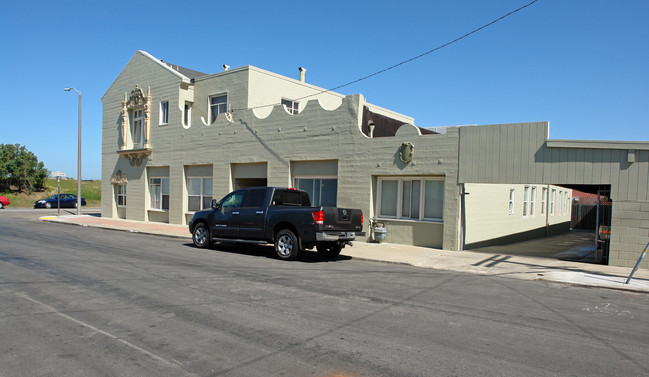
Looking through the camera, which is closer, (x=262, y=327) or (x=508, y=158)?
(x=262, y=327)

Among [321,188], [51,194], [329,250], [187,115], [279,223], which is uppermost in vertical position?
[187,115]

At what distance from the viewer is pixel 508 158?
13875mm

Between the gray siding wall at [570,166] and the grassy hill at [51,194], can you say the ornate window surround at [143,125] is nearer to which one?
the gray siding wall at [570,166]

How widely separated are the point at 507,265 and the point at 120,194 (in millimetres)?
25160

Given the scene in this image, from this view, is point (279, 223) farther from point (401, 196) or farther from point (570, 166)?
point (570, 166)

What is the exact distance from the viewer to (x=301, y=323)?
243 inches

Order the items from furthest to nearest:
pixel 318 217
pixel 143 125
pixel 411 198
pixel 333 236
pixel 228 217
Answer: pixel 143 125 → pixel 411 198 → pixel 228 217 → pixel 333 236 → pixel 318 217

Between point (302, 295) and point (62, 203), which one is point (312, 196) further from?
point (62, 203)

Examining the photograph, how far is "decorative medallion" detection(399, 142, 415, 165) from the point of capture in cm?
1562

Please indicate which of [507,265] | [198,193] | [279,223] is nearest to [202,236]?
[279,223]

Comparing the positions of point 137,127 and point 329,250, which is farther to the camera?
point 137,127

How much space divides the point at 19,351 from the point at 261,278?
16.1 ft

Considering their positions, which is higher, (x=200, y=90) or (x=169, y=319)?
(x=200, y=90)

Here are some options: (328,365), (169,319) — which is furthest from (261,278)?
(328,365)
